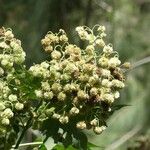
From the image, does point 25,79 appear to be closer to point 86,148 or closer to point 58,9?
point 86,148

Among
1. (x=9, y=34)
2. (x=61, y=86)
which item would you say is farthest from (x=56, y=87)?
(x=9, y=34)

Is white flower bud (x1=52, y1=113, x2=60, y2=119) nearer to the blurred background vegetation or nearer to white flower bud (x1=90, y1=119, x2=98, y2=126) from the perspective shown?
white flower bud (x1=90, y1=119, x2=98, y2=126)

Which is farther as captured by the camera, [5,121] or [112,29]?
[112,29]

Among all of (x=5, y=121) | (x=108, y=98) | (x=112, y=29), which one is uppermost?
(x=112, y=29)

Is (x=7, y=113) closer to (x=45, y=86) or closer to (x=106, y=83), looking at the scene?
(x=45, y=86)

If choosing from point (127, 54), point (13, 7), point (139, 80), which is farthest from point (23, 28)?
point (139, 80)

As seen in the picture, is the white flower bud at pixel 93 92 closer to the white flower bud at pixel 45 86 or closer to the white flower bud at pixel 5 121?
the white flower bud at pixel 45 86

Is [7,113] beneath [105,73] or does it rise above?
beneath
